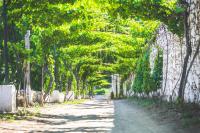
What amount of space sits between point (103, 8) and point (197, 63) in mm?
7182

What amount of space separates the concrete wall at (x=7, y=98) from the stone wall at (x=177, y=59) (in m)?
7.74

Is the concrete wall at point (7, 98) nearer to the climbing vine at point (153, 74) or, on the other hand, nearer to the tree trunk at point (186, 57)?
the tree trunk at point (186, 57)

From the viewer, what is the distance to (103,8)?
951 inches

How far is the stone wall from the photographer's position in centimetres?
1877

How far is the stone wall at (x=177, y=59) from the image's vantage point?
61.6 feet

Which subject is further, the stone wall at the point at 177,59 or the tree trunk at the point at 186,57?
the tree trunk at the point at 186,57

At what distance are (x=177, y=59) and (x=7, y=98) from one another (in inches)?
339

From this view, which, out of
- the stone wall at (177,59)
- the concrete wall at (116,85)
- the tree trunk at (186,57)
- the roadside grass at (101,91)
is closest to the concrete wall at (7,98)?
the stone wall at (177,59)

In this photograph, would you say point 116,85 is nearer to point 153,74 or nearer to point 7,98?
point 153,74

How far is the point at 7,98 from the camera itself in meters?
22.3

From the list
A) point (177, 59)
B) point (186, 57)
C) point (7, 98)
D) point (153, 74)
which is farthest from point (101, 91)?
point (186, 57)

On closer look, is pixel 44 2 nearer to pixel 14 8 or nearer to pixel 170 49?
pixel 14 8

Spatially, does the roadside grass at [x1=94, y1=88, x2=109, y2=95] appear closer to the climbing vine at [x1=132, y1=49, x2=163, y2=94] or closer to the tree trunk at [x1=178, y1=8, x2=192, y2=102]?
the climbing vine at [x1=132, y1=49, x2=163, y2=94]

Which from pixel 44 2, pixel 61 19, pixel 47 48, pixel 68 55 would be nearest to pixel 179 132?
pixel 44 2
